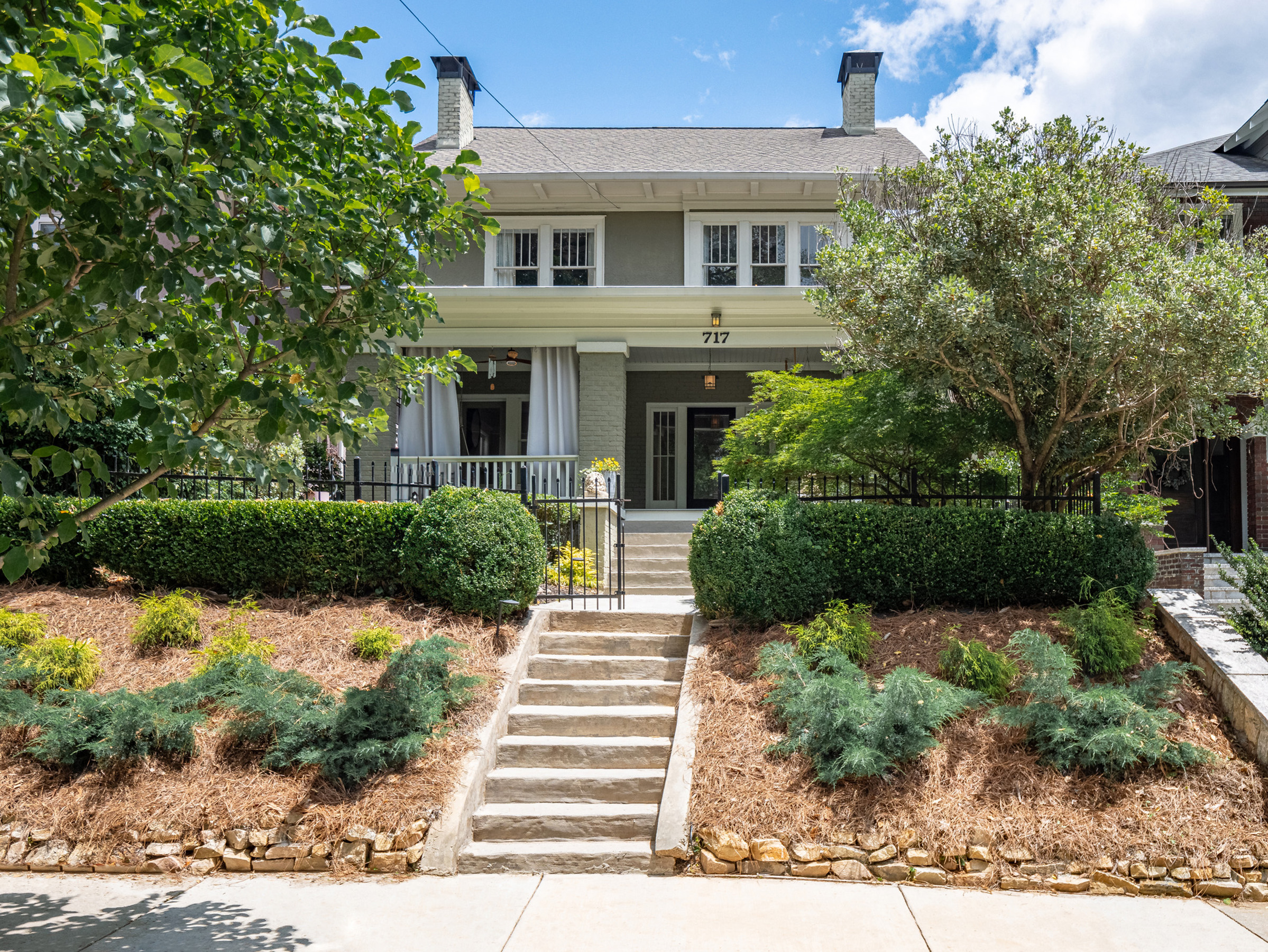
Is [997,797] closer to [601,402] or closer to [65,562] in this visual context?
[65,562]

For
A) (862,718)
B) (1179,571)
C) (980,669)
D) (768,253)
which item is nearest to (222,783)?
(862,718)

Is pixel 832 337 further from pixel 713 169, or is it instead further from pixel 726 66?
pixel 726 66

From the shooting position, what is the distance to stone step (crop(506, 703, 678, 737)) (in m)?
7.00

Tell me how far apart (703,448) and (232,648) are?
36.9 feet

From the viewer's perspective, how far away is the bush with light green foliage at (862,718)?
19.1ft

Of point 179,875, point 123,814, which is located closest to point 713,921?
point 179,875

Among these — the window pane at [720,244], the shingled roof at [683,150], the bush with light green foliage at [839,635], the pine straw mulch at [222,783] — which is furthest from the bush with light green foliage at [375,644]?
the window pane at [720,244]

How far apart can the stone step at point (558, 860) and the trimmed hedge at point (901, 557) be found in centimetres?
281

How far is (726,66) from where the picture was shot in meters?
9.63

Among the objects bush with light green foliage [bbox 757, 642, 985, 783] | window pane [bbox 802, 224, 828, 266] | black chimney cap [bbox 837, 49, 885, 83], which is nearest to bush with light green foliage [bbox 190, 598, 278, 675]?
bush with light green foliage [bbox 757, 642, 985, 783]

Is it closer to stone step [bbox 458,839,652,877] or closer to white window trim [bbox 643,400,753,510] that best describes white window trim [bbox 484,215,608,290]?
white window trim [bbox 643,400,753,510]

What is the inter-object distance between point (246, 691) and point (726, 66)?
7909 mm

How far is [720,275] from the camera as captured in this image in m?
15.4

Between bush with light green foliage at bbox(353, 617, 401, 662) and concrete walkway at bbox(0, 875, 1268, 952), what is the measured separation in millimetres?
2232
